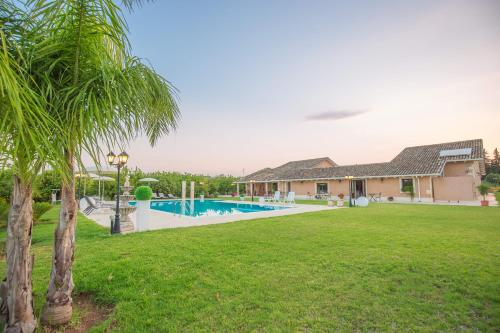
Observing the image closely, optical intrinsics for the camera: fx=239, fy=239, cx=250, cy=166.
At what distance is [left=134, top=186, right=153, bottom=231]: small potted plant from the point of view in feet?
28.2

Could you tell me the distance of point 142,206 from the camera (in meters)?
8.73

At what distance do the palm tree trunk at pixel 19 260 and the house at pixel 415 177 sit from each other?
1941 cm

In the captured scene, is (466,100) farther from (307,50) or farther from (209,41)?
(209,41)

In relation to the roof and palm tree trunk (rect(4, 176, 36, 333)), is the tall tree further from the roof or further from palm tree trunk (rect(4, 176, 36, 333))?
palm tree trunk (rect(4, 176, 36, 333))

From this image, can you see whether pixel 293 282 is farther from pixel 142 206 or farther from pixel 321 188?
pixel 321 188

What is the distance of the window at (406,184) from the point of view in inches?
872

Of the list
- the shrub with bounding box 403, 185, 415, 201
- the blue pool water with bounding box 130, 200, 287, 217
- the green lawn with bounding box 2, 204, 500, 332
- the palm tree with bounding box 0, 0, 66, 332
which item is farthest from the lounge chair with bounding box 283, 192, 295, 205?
the palm tree with bounding box 0, 0, 66, 332

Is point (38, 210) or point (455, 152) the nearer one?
point (38, 210)

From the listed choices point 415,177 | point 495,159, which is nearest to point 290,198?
point 415,177

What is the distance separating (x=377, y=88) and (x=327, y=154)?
69.4 feet

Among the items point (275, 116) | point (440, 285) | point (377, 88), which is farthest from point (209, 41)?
point (440, 285)

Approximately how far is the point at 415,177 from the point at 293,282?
2307 cm

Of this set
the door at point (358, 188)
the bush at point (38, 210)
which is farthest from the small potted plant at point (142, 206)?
the door at point (358, 188)

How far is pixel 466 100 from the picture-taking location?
44.3 ft
